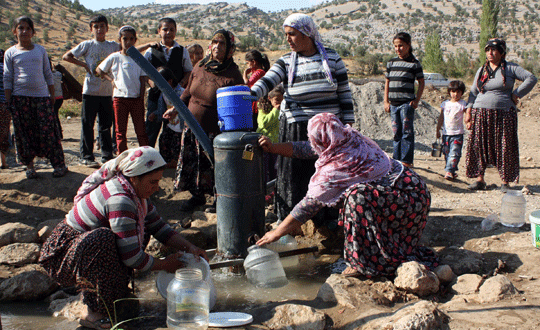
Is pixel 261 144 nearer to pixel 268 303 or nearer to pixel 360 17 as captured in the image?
pixel 268 303

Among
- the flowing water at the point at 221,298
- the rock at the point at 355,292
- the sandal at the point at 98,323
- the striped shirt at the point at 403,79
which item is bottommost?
the flowing water at the point at 221,298

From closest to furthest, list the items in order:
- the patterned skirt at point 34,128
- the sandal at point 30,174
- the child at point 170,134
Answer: the patterned skirt at point 34,128 < the sandal at point 30,174 < the child at point 170,134

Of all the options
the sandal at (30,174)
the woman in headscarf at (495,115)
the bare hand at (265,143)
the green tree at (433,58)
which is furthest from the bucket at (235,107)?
the green tree at (433,58)

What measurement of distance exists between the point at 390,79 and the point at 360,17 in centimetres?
6376

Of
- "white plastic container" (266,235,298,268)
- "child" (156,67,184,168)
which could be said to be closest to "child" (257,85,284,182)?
"child" (156,67,184,168)

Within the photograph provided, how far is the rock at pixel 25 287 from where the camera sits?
11.2ft

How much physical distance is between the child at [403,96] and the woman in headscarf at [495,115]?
29.4 inches

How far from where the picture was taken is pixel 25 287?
3420 mm

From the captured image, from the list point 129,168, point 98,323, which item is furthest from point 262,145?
point 98,323

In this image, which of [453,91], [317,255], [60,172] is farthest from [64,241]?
[453,91]

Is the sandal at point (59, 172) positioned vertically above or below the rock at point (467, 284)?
above

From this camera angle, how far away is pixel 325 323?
281cm

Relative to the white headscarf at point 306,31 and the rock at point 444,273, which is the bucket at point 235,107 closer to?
the white headscarf at point 306,31

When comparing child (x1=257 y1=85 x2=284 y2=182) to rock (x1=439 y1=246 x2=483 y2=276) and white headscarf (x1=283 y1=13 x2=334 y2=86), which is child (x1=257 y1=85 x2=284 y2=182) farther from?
rock (x1=439 y1=246 x2=483 y2=276)
